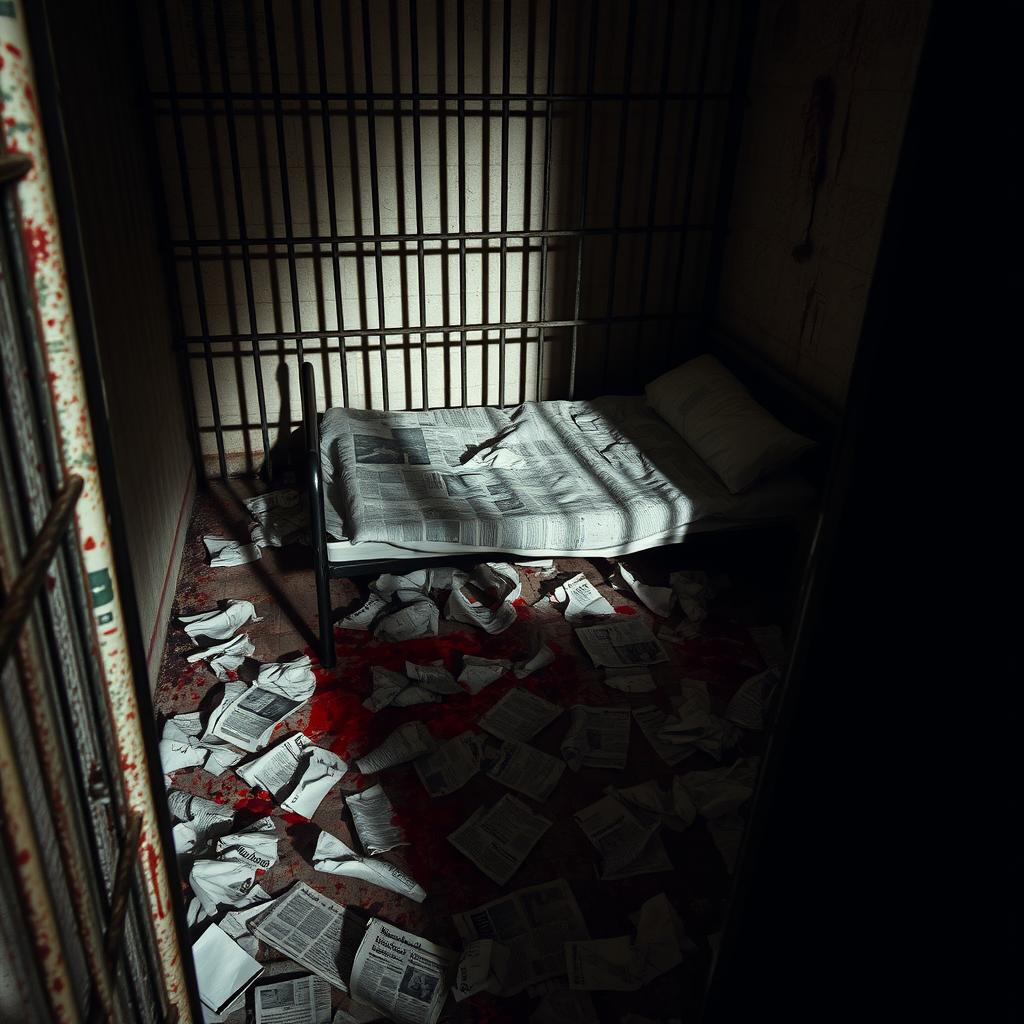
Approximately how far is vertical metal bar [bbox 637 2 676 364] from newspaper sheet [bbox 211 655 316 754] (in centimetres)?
221

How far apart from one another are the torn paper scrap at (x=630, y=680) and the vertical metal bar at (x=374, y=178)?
5.64 ft

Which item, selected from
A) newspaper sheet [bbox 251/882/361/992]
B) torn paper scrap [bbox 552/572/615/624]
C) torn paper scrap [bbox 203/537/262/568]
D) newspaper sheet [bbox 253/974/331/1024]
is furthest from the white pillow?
newspaper sheet [bbox 253/974/331/1024]

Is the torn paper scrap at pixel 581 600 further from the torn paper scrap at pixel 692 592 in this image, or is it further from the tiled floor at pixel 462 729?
the torn paper scrap at pixel 692 592

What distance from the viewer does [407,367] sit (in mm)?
3689

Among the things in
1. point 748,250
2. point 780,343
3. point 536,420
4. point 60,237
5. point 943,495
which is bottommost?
point 536,420

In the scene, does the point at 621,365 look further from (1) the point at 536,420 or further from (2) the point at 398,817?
(2) the point at 398,817

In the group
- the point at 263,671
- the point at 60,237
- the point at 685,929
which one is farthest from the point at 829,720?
the point at 263,671

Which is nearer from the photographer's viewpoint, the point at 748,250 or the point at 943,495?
the point at 943,495

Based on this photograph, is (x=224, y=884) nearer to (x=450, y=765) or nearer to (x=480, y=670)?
(x=450, y=765)

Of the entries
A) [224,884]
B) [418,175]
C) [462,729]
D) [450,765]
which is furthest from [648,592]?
[418,175]

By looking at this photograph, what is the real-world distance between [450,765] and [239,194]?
7.71 ft

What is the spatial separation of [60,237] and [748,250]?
315 cm

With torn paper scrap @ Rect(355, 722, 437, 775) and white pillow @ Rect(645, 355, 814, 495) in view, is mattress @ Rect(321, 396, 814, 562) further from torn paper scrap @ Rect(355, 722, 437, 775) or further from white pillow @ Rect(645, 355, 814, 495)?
torn paper scrap @ Rect(355, 722, 437, 775)

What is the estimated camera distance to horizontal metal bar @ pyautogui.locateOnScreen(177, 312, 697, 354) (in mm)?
3338
